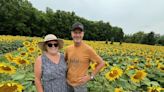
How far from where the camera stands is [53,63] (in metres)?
4.30

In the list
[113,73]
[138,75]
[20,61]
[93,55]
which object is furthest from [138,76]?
[20,61]

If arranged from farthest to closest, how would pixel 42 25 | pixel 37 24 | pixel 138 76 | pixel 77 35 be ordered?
pixel 42 25 < pixel 37 24 < pixel 138 76 < pixel 77 35

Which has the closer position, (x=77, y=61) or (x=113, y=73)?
(x=77, y=61)

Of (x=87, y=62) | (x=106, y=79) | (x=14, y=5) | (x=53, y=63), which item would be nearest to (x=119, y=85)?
(x=106, y=79)

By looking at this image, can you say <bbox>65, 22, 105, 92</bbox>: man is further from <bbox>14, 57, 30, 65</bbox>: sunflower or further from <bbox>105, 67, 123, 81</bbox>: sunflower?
<bbox>14, 57, 30, 65</bbox>: sunflower

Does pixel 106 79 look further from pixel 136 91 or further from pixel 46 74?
pixel 46 74

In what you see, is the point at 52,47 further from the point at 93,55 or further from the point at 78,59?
the point at 93,55

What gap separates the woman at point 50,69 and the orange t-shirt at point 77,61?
146 mm

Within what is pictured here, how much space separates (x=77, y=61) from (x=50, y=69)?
0.37m

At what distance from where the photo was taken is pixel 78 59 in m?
4.55

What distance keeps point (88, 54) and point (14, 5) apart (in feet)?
188

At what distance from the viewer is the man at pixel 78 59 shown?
A: 4512mm

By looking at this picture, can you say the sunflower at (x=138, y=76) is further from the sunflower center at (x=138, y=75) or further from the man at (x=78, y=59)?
the man at (x=78, y=59)

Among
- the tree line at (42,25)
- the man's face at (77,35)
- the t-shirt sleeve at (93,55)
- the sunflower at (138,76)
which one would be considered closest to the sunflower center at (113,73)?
the sunflower at (138,76)
